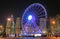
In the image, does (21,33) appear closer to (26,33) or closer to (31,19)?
(26,33)

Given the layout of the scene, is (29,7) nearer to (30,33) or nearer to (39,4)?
(39,4)

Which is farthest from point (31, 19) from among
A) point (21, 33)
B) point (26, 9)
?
point (21, 33)

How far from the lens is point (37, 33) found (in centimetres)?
3772

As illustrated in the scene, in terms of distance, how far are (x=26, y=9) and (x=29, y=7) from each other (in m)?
0.75

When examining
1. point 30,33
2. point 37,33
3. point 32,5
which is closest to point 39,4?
point 32,5

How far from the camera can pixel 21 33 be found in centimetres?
4447

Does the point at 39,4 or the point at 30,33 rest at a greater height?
the point at 39,4

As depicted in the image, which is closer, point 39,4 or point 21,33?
point 39,4

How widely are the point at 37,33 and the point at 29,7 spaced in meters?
6.10

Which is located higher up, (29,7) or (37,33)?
(29,7)

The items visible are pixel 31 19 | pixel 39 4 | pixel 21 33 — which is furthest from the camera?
pixel 21 33

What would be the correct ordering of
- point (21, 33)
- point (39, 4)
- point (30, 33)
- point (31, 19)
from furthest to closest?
point (21, 33) < point (30, 33) < point (31, 19) < point (39, 4)

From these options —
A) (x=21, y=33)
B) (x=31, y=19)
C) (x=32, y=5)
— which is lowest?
(x=21, y=33)

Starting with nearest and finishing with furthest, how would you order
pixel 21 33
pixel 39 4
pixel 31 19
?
pixel 39 4, pixel 31 19, pixel 21 33
